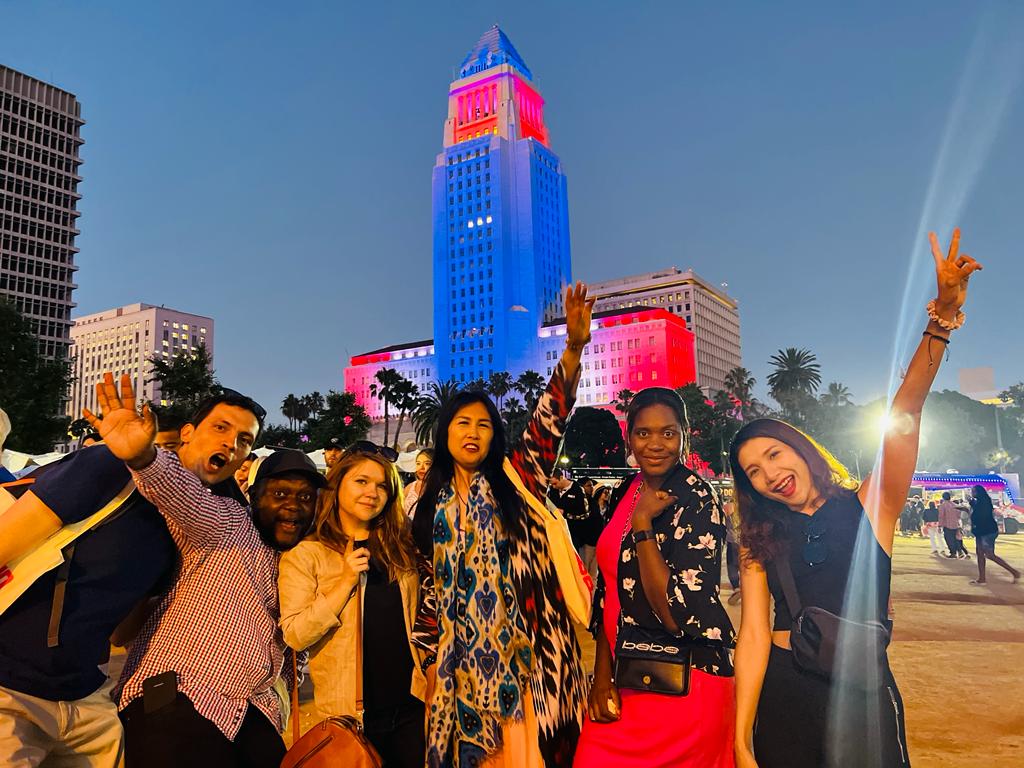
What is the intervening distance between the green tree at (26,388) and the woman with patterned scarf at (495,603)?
3254cm

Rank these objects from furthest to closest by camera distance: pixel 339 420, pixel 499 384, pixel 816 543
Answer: pixel 499 384 < pixel 339 420 < pixel 816 543

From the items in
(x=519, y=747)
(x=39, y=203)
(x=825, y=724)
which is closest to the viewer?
(x=825, y=724)

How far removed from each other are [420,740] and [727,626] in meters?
1.60

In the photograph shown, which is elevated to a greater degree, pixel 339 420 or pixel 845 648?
pixel 339 420

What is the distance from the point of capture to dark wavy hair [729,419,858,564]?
269 centimetres

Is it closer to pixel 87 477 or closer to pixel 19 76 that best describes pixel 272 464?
pixel 87 477

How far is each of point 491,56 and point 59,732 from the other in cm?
12654

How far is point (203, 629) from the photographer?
2.74m

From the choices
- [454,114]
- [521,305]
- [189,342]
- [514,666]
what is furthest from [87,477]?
[189,342]

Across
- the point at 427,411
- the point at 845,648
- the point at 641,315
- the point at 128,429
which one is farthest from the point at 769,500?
the point at 641,315

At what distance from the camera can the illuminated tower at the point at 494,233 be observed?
99.6m

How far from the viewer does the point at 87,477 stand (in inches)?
91.3

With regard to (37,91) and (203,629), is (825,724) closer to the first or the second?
(203,629)

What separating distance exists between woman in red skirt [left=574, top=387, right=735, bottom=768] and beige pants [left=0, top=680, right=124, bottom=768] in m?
1.93
